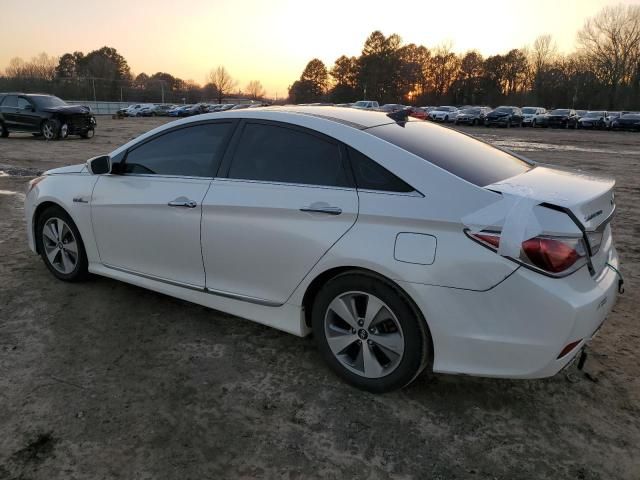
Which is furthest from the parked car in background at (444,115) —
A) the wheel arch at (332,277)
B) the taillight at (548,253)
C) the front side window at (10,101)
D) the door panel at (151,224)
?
the taillight at (548,253)

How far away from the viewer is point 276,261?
10.1 feet

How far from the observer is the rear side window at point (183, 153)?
3498mm

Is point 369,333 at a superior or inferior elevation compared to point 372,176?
inferior

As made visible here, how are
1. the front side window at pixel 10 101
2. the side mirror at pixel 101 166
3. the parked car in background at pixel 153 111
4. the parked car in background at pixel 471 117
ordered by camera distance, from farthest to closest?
the parked car in background at pixel 153 111 < the parked car in background at pixel 471 117 < the front side window at pixel 10 101 < the side mirror at pixel 101 166

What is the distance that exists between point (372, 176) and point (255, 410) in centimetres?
145

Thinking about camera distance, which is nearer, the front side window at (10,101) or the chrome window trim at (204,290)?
the chrome window trim at (204,290)

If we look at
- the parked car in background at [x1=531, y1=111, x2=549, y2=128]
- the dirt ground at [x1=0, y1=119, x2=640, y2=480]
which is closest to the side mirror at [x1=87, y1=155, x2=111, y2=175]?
the dirt ground at [x1=0, y1=119, x2=640, y2=480]

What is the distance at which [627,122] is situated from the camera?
38.8 m

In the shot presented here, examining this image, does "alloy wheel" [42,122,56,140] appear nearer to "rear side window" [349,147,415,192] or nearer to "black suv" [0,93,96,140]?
"black suv" [0,93,96,140]

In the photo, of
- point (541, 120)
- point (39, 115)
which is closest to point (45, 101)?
point (39, 115)

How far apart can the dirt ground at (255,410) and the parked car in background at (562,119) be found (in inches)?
1701

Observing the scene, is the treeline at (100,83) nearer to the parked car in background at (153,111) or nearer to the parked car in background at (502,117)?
the parked car in background at (153,111)

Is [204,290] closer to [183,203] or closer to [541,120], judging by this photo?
[183,203]

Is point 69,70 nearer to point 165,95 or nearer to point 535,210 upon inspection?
point 165,95
